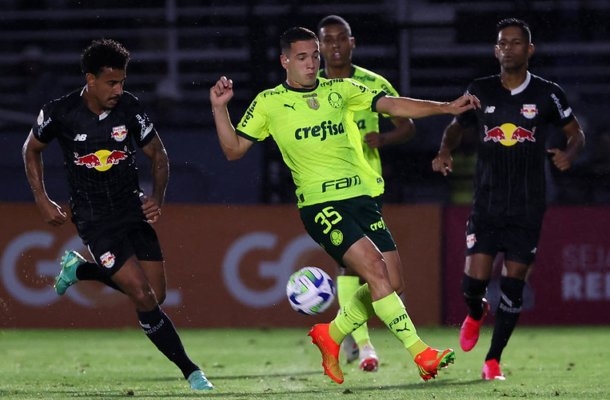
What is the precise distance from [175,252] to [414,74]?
11.0 ft

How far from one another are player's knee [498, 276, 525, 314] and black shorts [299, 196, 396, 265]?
1.41m

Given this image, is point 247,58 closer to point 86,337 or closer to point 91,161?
point 86,337

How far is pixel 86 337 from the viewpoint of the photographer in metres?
13.6

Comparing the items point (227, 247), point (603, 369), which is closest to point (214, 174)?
point (227, 247)

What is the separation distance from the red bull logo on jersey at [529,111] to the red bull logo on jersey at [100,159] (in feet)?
8.90

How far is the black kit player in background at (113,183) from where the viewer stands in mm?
8852

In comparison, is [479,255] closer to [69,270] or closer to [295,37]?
[295,37]

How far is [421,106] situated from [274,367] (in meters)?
3.01

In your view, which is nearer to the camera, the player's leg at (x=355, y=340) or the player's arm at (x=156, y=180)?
the player's arm at (x=156, y=180)

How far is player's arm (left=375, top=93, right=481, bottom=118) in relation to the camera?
812 cm

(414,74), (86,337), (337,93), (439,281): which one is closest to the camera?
(337,93)

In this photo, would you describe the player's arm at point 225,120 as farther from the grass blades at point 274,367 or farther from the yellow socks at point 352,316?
the grass blades at point 274,367

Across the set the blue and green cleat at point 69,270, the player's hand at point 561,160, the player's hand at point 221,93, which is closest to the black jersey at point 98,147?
the blue and green cleat at point 69,270

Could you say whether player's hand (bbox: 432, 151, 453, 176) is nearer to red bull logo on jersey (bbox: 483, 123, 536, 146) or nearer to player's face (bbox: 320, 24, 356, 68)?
red bull logo on jersey (bbox: 483, 123, 536, 146)
